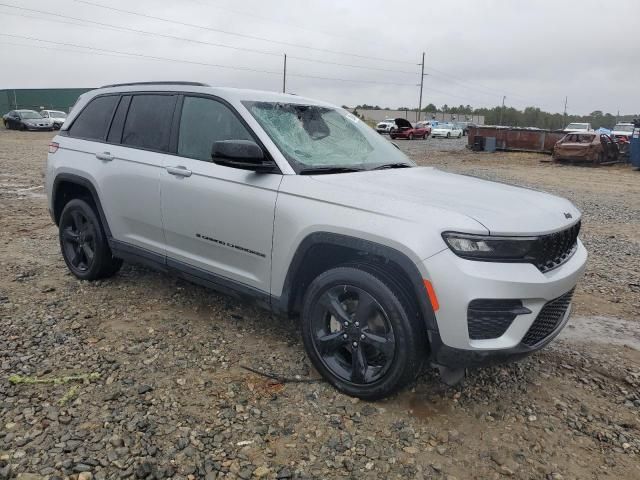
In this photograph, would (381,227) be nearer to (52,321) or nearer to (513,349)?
(513,349)

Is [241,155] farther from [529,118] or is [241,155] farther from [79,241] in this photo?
[529,118]

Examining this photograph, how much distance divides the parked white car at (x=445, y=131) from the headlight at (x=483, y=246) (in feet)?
150

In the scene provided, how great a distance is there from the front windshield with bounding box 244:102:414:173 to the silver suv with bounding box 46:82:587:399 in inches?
0.6

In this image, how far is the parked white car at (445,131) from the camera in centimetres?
4631

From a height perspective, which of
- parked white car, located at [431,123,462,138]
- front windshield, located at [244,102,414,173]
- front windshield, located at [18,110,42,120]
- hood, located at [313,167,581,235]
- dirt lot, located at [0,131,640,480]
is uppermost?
parked white car, located at [431,123,462,138]

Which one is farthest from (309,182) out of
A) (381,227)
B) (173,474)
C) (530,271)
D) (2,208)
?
(2,208)

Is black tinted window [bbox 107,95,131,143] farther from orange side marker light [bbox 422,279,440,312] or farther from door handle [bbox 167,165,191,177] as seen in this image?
orange side marker light [bbox 422,279,440,312]

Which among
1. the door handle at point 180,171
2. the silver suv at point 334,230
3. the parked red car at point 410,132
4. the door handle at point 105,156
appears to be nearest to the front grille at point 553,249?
the silver suv at point 334,230

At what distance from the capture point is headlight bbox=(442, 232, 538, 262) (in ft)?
8.49

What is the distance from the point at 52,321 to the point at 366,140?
2.83 m

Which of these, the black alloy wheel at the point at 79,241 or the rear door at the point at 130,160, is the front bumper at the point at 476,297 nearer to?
the rear door at the point at 130,160

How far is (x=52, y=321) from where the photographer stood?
13.1 ft

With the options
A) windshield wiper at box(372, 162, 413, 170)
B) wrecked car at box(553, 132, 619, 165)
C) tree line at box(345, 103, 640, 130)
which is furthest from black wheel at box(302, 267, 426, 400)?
tree line at box(345, 103, 640, 130)

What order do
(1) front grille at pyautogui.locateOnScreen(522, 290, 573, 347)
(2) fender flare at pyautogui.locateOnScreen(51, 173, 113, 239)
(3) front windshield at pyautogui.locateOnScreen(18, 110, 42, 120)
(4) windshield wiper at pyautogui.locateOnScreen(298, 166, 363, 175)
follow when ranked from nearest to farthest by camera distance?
(1) front grille at pyautogui.locateOnScreen(522, 290, 573, 347)
(4) windshield wiper at pyautogui.locateOnScreen(298, 166, 363, 175)
(2) fender flare at pyautogui.locateOnScreen(51, 173, 113, 239)
(3) front windshield at pyautogui.locateOnScreen(18, 110, 42, 120)
